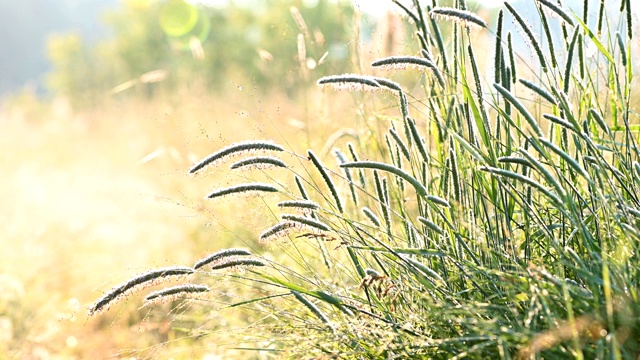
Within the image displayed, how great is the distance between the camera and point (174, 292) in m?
2.01

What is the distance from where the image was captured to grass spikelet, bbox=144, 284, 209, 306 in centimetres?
198

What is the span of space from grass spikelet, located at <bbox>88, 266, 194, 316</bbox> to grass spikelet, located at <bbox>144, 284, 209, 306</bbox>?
0.06 metres

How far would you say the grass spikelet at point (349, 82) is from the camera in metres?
1.96

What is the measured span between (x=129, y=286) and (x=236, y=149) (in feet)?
1.44

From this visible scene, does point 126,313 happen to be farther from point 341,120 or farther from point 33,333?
point 341,120

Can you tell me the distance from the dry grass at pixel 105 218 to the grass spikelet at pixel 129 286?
20cm

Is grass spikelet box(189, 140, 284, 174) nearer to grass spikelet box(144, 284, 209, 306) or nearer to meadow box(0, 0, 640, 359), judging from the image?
meadow box(0, 0, 640, 359)

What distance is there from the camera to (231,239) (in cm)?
505

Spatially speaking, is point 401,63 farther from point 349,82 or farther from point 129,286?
point 129,286

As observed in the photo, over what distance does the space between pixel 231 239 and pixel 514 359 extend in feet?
11.2

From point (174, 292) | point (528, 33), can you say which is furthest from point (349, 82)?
point (174, 292)

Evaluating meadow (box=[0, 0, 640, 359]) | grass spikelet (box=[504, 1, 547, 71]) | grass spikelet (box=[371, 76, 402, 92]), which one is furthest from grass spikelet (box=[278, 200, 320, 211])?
grass spikelet (box=[504, 1, 547, 71])

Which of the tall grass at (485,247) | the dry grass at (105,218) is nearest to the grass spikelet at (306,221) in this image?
the tall grass at (485,247)

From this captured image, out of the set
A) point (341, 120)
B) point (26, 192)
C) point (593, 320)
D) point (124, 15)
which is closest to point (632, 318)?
point (593, 320)
